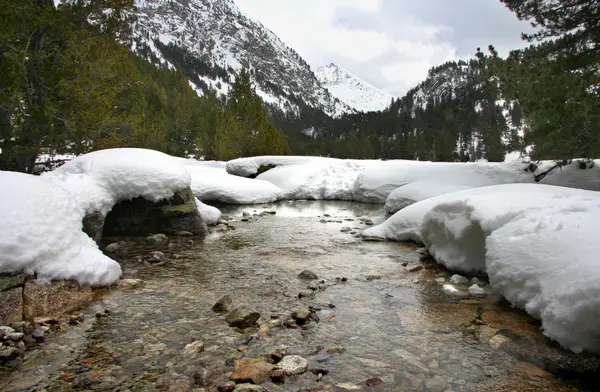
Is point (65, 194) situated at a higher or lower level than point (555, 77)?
lower

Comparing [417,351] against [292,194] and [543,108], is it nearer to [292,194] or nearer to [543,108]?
[543,108]

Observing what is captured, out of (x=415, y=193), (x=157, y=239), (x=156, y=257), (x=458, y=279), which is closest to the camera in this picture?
(x=458, y=279)

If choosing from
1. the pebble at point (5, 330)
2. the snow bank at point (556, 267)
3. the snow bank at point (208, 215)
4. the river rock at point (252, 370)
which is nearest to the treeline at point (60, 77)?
the snow bank at point (208, 215)

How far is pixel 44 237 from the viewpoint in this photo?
365 centimetres

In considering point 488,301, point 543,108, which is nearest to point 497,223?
point 488,301

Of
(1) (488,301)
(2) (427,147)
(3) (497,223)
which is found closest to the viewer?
(1) (488,301)

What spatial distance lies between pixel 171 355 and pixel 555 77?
35.2 ft

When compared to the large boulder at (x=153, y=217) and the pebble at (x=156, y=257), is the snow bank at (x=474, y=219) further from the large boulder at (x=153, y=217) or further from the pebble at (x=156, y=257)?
the large boulder at (x=153, y=217)

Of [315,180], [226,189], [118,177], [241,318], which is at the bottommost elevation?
[241,318]

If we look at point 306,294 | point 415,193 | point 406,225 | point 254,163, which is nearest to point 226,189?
point 254,163

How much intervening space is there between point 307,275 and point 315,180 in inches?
580

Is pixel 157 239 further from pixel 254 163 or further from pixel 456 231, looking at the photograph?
pixel 254 163

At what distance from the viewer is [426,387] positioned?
244cm

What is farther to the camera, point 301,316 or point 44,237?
point 44,237
